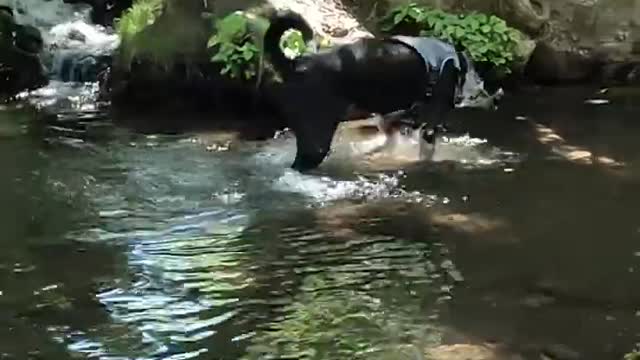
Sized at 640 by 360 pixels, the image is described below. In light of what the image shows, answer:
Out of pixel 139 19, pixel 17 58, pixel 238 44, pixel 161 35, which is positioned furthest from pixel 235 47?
pixel 17 58

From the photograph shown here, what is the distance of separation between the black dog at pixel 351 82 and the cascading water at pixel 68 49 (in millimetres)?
3970

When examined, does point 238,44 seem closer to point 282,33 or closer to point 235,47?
point 235,47

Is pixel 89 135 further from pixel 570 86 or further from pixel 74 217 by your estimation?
pixel 570 86

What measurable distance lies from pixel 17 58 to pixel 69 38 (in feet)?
5.31

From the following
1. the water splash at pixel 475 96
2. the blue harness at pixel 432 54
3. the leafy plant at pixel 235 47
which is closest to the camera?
the blue harness at pixel 432 54

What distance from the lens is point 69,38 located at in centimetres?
1354

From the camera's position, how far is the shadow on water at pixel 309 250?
4.96 meters

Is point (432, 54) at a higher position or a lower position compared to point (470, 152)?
→ higher

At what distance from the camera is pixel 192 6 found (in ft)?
36.8

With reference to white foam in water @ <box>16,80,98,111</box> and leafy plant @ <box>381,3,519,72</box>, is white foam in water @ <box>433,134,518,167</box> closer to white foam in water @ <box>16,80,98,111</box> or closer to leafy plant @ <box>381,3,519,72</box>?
leafy plant @ <box>381,3,519,72</box>

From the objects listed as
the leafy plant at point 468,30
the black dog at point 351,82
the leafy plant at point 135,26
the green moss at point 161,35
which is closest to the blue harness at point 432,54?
the black dog at point 351,82

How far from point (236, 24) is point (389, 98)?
289 cm

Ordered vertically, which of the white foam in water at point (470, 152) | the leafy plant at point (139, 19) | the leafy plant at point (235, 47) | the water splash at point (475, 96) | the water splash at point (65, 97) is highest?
the leafy plant at point (139, 19)

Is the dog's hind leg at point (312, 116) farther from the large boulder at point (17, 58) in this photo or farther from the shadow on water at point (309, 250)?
the large boulder at point (17, 58)
